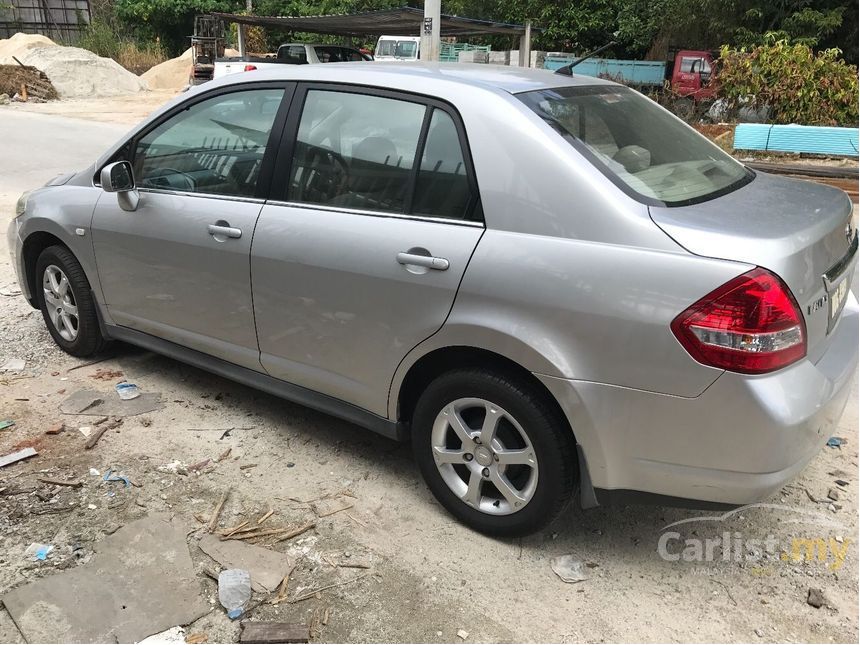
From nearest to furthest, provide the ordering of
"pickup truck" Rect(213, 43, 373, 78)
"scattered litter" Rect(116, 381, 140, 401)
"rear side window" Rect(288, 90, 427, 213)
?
"rear side window" Rect(288, 90, 427, 213) < "scattered litter" Rect(116, 381, 140, 401) < "pickup truck" Rect(213, 43, 373, 78)

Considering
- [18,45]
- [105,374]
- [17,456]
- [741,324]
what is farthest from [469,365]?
[18,45]

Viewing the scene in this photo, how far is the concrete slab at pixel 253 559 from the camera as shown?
269 centimetres

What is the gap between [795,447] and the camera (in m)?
2.35

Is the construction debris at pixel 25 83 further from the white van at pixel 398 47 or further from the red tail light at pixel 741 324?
the red tail light at pixel 741 324

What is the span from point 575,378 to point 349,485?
132 cm

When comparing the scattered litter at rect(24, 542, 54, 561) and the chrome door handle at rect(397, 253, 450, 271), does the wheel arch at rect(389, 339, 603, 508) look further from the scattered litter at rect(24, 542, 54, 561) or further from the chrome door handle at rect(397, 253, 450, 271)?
the scattered litter at rect(24, 542, 54, 561)

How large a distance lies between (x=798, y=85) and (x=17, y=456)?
15435 millimetres

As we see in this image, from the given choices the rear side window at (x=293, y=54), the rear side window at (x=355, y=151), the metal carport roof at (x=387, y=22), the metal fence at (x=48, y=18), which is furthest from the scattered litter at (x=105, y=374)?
the metal fence at (x=48, y=18)

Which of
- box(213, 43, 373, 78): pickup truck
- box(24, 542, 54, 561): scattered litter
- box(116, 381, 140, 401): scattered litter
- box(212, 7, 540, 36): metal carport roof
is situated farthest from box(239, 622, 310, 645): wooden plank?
box(213, 43, 373, 78): pickup truck

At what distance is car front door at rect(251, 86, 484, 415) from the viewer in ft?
9.04

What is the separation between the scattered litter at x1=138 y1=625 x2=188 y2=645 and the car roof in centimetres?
217

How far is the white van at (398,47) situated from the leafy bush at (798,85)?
10.6m

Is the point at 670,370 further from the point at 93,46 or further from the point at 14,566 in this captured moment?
the point at 93,46

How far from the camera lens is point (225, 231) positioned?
335 centimetres
